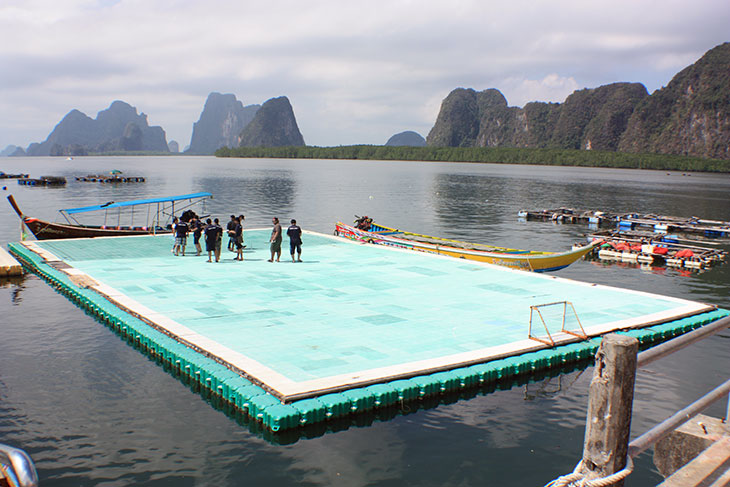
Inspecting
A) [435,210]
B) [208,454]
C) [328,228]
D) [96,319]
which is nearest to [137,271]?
[96,319]

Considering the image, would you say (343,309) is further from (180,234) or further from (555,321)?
(180,234)

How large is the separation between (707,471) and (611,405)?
1131 mm

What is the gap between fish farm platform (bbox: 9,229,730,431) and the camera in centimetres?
1304

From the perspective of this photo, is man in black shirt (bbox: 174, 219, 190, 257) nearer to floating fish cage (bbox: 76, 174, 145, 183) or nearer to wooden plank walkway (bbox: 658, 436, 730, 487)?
wooden plank walkway (bbox: 658, 436, 730, 487)

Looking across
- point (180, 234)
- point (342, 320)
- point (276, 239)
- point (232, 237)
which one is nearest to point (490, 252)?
point (276, 239)

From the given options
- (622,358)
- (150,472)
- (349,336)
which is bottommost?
(150,472)

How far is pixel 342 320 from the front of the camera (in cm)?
1744

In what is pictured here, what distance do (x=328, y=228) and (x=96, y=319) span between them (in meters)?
38.4

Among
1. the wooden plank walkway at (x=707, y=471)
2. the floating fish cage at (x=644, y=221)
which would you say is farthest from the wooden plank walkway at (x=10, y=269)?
the floating fish cage at (x=644, y=221)

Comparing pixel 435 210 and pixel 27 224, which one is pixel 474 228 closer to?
pixel 435 210

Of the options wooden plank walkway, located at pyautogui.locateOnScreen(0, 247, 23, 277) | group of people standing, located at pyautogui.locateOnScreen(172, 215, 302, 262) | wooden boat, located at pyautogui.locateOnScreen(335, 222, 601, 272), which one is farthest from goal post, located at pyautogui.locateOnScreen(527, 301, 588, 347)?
wooden plank walkway, located at pyautogui.locateOnScreen(0, 247, 23, 277)

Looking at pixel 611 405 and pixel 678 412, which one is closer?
pixel 611 405

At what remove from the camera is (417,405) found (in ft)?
43.4

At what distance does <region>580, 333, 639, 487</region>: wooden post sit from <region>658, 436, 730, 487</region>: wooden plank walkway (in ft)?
1.53
